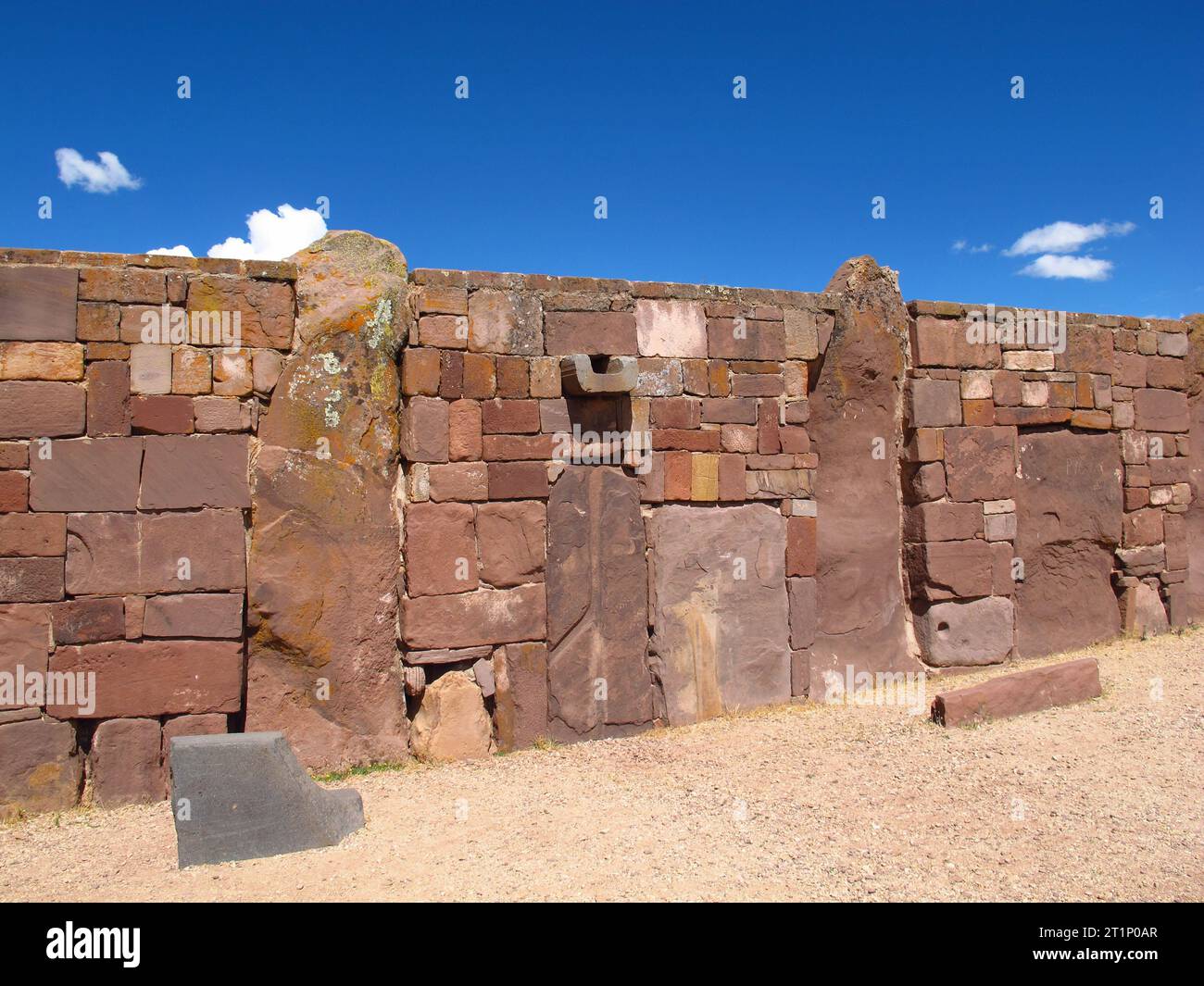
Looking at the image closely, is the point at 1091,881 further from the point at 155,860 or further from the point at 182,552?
the point at 182,552

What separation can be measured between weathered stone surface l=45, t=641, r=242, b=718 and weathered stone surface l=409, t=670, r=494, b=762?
1.19 m

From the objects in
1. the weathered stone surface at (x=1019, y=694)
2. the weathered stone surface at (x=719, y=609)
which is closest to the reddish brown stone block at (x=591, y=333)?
the weathered stone surface at (x=719, y=609)

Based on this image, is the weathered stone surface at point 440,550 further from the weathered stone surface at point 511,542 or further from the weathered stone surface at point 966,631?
the weathered stone surface at point 966,631

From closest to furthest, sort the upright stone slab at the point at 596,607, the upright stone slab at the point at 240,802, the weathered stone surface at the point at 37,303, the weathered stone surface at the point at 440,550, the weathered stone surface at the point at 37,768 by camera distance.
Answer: the upright stone slab at the point at 240,802 < the weathered stone surface at the point at 37,768 < the weathered stone surface at the point at 37,303 < the weathered stone surface at the point at 440,550 < the upright stone slab at the point at 596,607

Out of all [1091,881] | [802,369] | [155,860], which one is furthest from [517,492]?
[1091,881]

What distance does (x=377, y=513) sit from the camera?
592 centimetres

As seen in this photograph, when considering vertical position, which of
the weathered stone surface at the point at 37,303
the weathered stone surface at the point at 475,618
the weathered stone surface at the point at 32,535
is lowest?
the weathered stone surface at the point at 475,618

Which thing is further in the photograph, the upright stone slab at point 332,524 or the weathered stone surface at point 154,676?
the upright stone slab at point 332,524

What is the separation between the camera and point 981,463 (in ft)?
25.8

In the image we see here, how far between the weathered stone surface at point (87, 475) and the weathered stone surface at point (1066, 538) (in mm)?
7222

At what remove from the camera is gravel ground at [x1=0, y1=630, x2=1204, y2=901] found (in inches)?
153

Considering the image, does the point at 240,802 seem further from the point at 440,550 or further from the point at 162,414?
the point at 162,414

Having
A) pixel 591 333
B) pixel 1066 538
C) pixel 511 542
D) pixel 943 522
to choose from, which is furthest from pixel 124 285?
pixel 1066 538

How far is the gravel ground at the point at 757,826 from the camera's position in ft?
12.7
